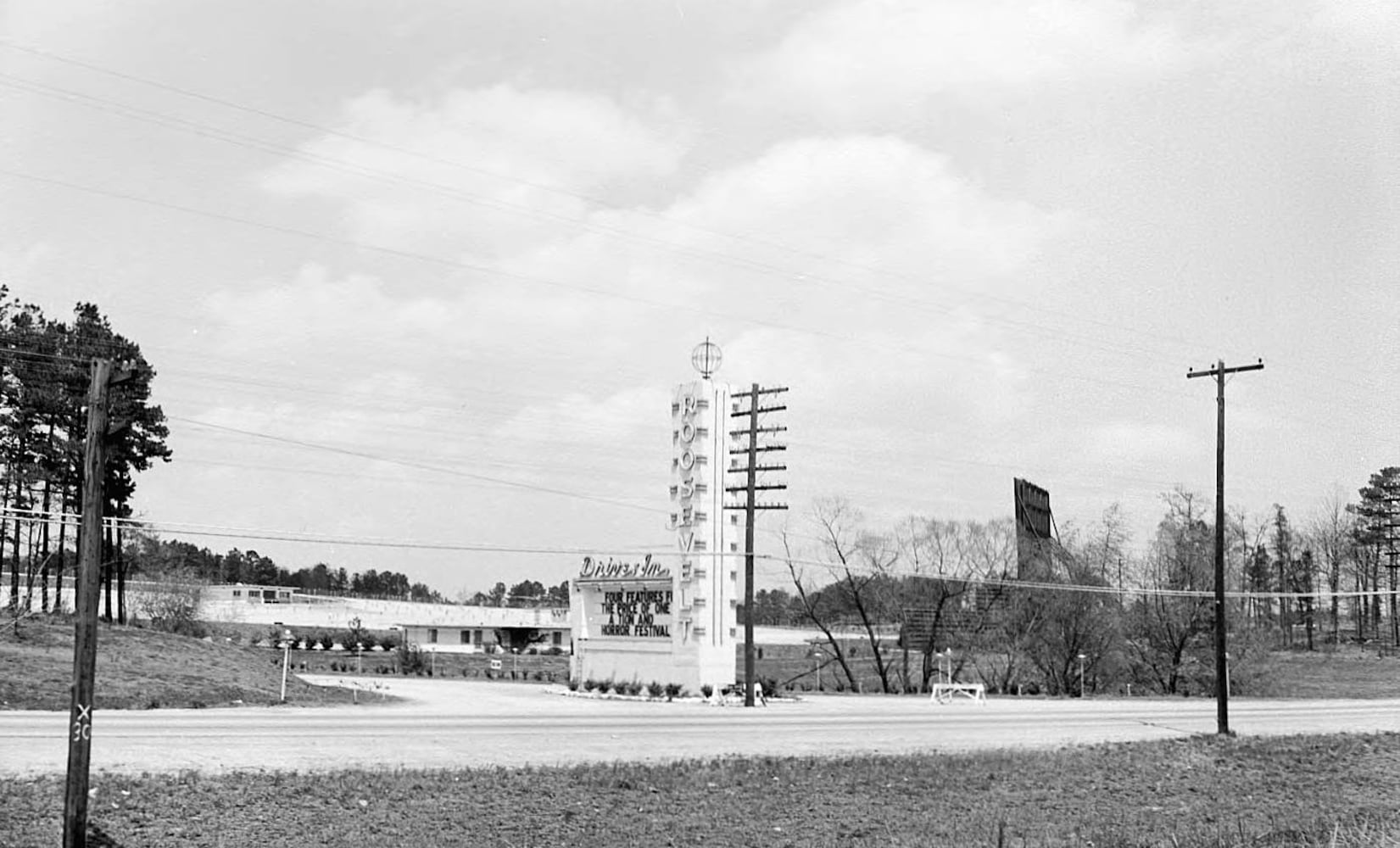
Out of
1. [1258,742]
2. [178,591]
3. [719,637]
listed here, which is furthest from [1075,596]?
[178,591]

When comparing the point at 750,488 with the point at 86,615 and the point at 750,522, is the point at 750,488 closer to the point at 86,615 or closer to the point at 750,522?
the point at 750,522

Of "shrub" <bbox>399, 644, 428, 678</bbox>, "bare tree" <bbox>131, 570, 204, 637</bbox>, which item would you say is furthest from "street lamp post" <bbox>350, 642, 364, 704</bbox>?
"bare tree" <bbox>131, 570, 204, 637</bbox>

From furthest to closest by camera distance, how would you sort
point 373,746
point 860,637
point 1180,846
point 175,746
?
1. point 860,637
2. point 373,746
3. point 175,746
4. point 1180,846

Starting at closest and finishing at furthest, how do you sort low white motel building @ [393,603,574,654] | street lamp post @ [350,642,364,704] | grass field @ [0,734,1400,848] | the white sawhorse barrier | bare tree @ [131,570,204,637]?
grass field @ [0,734,1400,848] → street lamp post @ [350,642,364,704] → the white sawhorse barrier → bare tree @ [131,570,204,637] → low white motel building @ [393,603,574,654]

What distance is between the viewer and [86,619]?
591 inches

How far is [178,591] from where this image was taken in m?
71.6

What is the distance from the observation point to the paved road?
70.8 ft

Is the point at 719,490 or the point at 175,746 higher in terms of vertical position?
the point at 719,490

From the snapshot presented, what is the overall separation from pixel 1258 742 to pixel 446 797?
21.7m

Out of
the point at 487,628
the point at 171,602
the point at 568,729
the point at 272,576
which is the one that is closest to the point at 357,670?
the point at 171,602

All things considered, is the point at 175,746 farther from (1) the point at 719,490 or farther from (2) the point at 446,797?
(1) the point at 719,490

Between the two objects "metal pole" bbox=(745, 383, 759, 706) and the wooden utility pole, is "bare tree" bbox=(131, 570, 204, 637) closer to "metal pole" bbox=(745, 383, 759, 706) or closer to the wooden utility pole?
"metal pole" bbox=(745, 383, 759, 706)

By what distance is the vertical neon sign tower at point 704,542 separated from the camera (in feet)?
150

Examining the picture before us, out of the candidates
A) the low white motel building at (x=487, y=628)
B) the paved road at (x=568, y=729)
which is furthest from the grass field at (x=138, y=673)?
the low white motel building at (x=487, y=628)
